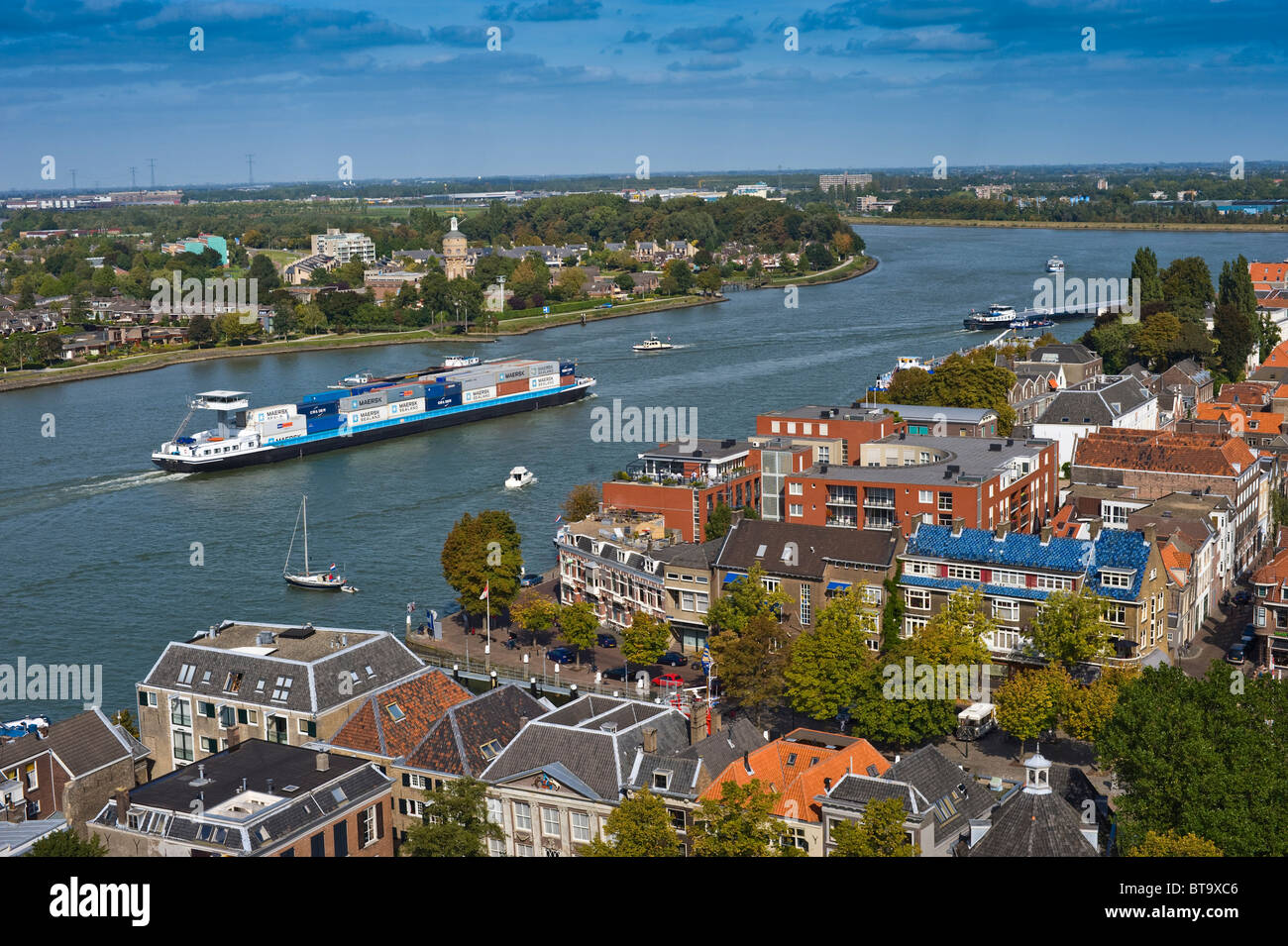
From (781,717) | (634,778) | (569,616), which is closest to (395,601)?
(569,616)

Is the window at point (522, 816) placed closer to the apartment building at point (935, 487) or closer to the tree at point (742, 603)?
the tree at point (742, 603)

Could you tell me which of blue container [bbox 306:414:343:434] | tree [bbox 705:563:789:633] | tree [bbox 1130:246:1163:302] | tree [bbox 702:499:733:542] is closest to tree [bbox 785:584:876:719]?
tree [bbox 705:563:789:633]

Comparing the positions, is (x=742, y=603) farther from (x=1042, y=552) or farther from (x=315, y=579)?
(x=315, y=579)

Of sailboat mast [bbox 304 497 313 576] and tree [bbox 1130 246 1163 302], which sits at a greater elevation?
tree [bbox 1130 246 1163 302]

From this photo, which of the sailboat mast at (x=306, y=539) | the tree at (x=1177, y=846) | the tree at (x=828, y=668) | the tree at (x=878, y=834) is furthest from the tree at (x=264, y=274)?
the tree at (x=1177, y=846)

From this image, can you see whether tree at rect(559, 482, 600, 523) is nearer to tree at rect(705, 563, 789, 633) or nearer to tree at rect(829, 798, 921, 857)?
tree at rect(705, 563, 789, 633)

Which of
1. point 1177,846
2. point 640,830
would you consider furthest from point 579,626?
point 1177,846

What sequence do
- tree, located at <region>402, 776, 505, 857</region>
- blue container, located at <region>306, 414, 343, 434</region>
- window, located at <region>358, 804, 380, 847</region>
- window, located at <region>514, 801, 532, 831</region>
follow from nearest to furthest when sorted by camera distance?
tree, located at <region>402, 776, 505, 857</region>, window, located at <region>358, 804, 380, 847</region>, window, located at <region>514, 801, 532, 831</region>, blue container, located at <region>306, 414, 343, 434</region>
